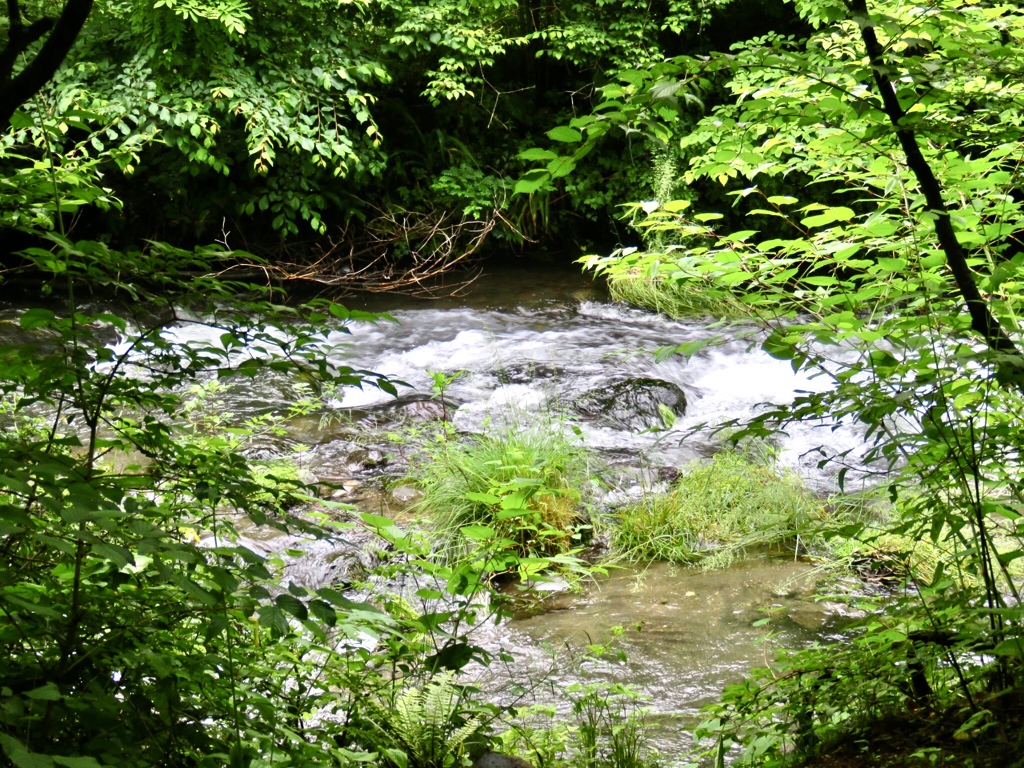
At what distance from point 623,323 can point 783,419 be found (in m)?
7.05

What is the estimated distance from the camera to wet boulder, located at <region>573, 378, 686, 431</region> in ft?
20.6

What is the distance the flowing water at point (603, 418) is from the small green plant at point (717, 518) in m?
0.13

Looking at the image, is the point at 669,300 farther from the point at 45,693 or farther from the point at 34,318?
the point at 45,693

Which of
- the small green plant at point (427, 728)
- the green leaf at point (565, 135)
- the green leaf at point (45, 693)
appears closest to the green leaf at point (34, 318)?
the green leaf at point (45, 693)

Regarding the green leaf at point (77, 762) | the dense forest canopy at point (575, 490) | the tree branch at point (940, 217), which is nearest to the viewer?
the green leaf at point (77, 762)

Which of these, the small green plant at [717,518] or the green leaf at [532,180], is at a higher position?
the green leaf at [532,180]

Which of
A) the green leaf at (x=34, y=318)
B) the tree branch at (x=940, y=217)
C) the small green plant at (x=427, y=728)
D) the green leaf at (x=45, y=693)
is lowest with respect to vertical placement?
the small green plant at (x=427, y=728)

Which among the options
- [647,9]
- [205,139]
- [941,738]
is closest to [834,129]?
[941,738]

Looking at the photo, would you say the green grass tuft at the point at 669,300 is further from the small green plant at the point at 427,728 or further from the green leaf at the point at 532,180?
the green leaf at the point at 532,180

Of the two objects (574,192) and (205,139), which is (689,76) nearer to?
(205,139)

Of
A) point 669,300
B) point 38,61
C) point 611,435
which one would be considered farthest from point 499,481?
point 669,300

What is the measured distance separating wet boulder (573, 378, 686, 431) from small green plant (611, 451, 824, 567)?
3.95 ft

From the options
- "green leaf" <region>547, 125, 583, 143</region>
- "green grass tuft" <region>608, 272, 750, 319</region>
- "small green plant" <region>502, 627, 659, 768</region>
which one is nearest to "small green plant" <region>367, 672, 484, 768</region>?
"small green plant" <region>502, 627, 659, 768</region>

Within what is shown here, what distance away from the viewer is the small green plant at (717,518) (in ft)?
15.0
